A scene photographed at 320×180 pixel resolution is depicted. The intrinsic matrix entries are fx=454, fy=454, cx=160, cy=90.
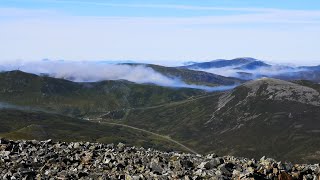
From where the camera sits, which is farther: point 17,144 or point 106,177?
point 17,144

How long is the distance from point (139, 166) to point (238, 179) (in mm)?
9709

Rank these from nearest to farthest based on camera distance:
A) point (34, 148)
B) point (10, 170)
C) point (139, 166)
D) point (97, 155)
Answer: point (10, 170), point (139, 166), point (97, 155), point (34, 148)

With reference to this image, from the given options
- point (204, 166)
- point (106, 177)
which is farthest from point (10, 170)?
point (204, 166)

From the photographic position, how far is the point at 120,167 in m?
40.8

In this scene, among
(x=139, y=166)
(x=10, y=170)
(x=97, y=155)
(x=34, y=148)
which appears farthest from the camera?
(x=34, y=148)

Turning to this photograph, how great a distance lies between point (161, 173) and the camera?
37812 millimetres

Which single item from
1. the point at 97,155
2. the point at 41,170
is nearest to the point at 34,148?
the point at 97,155

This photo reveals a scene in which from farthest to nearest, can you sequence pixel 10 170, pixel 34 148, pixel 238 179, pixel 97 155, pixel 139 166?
pixel 34 148, pixel 97 155, pixel 139 166, pixel 10 170, pixel 238 179

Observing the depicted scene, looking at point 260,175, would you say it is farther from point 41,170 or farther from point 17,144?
point 17,144

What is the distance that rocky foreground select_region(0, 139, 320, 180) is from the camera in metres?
36.8

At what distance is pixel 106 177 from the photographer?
120 ft

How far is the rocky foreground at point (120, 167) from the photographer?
36.8m

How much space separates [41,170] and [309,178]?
22851mm

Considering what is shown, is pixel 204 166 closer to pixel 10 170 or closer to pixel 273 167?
pixel 273 167
